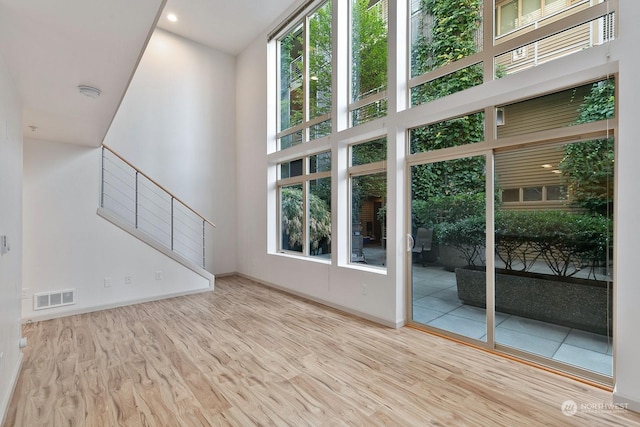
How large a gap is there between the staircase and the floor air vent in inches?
44.3

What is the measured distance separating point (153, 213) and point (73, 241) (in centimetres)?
170

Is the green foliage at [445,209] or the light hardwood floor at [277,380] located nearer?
the light hardwood floor at [277,380]

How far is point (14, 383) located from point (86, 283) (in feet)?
6.90

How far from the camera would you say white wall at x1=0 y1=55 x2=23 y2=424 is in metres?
2.08

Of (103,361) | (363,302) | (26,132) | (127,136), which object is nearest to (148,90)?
(127,136)

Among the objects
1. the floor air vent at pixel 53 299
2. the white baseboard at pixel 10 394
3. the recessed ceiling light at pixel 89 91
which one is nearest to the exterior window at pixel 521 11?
the recessed ceiling light at pixel 89 91

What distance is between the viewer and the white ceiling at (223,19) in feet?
17.1

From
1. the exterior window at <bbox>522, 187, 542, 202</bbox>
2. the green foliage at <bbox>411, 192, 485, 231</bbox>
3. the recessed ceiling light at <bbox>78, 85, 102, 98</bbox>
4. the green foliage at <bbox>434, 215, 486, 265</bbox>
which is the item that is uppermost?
the recessed ceiling light at <bbox>78, 85, 102, 98</bbox>

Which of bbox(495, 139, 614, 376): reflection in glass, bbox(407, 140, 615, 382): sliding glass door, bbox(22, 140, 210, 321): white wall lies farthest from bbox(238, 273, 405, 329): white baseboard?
bbox(22, 140, 210, 321): white wall

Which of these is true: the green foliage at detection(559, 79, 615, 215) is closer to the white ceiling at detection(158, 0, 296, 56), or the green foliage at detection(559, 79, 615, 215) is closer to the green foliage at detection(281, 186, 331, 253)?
the green foliage at detection(281, 186, 331, 253)

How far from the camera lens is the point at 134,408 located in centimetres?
214

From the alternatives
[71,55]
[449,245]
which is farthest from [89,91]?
[449,245]

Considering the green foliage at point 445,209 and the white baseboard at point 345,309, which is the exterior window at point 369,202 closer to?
the green foliage at point 445,209

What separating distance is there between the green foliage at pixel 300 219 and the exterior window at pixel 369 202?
57cm
